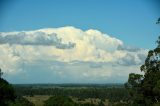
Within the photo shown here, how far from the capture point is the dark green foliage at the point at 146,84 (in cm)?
6938

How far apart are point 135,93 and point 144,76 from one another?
138 inches

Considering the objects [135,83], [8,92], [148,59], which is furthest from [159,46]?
[8,92]

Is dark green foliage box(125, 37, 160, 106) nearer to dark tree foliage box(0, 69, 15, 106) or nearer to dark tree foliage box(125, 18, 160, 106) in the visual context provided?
dark tree foliage box(125, 18, 160, 106)

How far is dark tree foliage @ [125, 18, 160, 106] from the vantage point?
69375 millimetres

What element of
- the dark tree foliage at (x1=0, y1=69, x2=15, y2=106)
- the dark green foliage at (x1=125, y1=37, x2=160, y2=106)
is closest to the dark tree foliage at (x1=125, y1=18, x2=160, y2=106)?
the dark green foliage at (x1=125, y1=37, x2=160, y2=106)

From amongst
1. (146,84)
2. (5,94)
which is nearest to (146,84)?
(146,84)

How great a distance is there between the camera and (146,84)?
7131 centimetres

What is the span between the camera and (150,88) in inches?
2820

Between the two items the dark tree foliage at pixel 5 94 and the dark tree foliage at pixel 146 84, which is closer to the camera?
the dark tree foliage at pixel 146 84

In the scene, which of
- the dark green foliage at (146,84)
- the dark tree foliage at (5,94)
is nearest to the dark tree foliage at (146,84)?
the dark green foliage at (146,84)

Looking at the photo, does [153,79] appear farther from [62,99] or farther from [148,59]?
[62,99]

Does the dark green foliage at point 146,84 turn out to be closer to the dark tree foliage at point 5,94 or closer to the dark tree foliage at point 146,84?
the dark tree foliage at point 146,84

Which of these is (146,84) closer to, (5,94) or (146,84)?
(146,84)

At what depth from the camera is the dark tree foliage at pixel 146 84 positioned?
228 ft
